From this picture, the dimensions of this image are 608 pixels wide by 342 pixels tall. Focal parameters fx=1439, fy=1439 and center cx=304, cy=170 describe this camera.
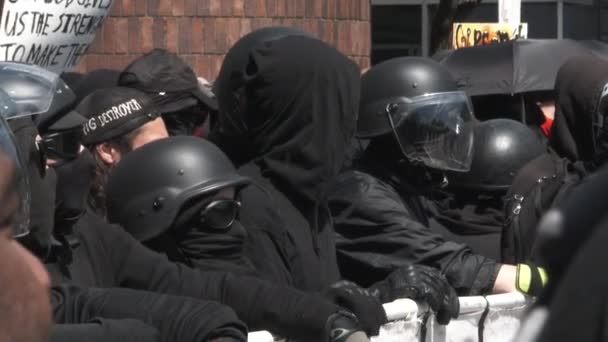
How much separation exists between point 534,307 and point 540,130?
6172mm

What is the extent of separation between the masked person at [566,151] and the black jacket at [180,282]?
152 cm

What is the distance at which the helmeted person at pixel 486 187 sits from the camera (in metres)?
5.34

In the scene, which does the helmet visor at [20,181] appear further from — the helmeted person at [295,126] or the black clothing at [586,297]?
the helmeted person at [295,126]

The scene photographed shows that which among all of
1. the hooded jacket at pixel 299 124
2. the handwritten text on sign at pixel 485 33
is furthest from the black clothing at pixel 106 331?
the handwritten text on sign at pixel 485 33

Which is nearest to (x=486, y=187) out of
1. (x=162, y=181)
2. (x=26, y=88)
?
(x=162, y=181)

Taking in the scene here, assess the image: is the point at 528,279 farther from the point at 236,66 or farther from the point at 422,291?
the point at 236,66

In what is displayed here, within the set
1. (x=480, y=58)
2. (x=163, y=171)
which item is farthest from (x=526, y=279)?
(x=480, y=58)

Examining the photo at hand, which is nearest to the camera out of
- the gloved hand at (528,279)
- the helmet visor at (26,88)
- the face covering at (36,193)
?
the face covering at (36,193)

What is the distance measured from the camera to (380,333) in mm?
3648

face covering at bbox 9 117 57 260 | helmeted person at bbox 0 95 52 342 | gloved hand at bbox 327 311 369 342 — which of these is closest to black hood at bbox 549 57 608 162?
gloved hand at bbox 327 311 369 342

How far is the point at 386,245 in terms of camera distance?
4594 mm

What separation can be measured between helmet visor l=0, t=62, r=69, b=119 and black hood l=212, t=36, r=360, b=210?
3.08 feet

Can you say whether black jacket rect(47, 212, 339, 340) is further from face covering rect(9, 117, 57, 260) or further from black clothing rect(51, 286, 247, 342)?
black clothing rect(51, 286, 247, 342)

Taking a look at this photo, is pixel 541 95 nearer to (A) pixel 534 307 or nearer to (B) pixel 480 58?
(B) pixel 480 58
